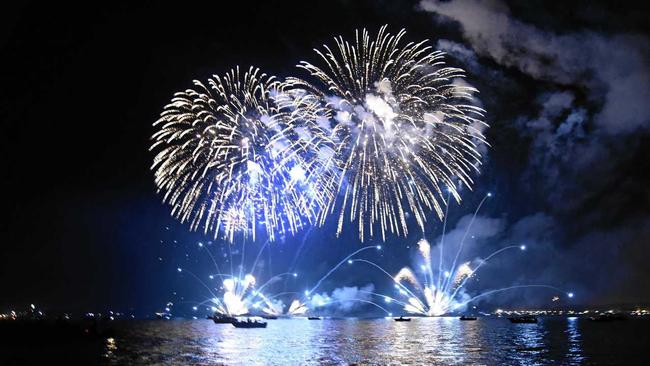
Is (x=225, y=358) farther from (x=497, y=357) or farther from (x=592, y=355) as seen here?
(x=592, y=355)

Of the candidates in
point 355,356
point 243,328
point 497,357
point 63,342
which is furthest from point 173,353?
point 243,328

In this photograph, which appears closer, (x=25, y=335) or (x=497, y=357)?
(x=497, y=357)

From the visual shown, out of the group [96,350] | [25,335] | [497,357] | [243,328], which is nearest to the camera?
[497,357]

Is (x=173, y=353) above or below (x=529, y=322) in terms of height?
below

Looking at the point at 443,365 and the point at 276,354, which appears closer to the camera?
the point at 443,365

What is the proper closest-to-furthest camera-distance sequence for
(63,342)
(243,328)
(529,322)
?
(63,342), (243,328), (529,322)

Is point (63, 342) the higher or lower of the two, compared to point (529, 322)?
lower

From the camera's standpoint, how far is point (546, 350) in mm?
64000

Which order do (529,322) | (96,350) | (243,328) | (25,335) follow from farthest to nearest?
(529,322), (243,328), (25,335), (96,350)

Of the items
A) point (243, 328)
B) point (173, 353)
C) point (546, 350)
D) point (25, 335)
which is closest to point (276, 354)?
point (173, 353)

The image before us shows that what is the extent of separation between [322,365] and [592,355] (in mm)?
29520

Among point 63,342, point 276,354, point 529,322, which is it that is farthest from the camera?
point 529,322

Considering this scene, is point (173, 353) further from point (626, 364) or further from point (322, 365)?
point (626, 364)

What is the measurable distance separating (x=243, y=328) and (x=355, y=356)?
9026 cm
